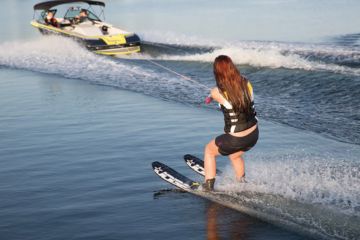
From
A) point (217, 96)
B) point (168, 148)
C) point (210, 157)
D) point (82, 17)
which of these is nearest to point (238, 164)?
point (210, 157)

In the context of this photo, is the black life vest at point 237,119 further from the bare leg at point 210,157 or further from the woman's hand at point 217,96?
the bare leg at point 210,157

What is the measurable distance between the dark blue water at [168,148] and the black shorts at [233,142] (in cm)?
67

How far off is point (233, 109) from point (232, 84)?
0.33 meters

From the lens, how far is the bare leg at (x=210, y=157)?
23.9 ft

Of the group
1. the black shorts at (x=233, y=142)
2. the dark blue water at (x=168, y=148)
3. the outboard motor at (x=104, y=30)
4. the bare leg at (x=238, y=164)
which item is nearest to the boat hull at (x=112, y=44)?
the outboard motor at (x=104, y=30)

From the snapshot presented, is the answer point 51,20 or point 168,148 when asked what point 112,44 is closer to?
point 51,20

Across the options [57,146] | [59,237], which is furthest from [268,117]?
[59,237]

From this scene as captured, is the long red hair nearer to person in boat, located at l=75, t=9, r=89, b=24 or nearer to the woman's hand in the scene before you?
the woman's hand

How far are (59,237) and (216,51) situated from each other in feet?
57.6

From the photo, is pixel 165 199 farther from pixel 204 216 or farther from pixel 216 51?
pixel 216 51

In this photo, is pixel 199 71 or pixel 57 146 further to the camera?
pixel 199 71

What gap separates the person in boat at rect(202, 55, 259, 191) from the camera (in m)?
6.69

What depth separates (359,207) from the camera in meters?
6.75

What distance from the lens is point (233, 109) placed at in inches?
271
